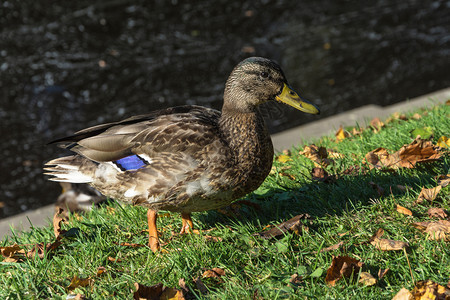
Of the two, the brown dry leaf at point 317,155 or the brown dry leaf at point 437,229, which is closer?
the brown dry leaf at point 437,229

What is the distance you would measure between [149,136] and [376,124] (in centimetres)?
260

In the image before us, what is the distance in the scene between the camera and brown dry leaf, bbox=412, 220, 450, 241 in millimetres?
3074

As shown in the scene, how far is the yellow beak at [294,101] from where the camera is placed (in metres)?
3.53

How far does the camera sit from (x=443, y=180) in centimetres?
359

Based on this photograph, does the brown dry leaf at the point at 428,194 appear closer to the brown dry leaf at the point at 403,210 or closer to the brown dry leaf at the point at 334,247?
the brown dry leaf at the point at 403,210

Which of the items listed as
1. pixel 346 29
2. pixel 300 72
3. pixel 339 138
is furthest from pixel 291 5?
pixel 339 138

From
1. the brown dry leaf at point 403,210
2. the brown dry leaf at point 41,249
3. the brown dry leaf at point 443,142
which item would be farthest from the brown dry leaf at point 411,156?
the brown dry leaf at point 41,249

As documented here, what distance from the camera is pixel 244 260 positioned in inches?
126

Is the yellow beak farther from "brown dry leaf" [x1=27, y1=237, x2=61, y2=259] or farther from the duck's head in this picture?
"brown dry leaf" [x1=27, y1=237, x2=61, y2=259]

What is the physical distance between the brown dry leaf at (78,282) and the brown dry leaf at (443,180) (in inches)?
87.3

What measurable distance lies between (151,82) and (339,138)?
168 inches

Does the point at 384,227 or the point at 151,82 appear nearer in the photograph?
the point at 384,227

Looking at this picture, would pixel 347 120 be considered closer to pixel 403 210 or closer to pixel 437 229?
pixel 403 210

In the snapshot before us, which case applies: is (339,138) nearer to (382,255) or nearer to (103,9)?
(382,255)
